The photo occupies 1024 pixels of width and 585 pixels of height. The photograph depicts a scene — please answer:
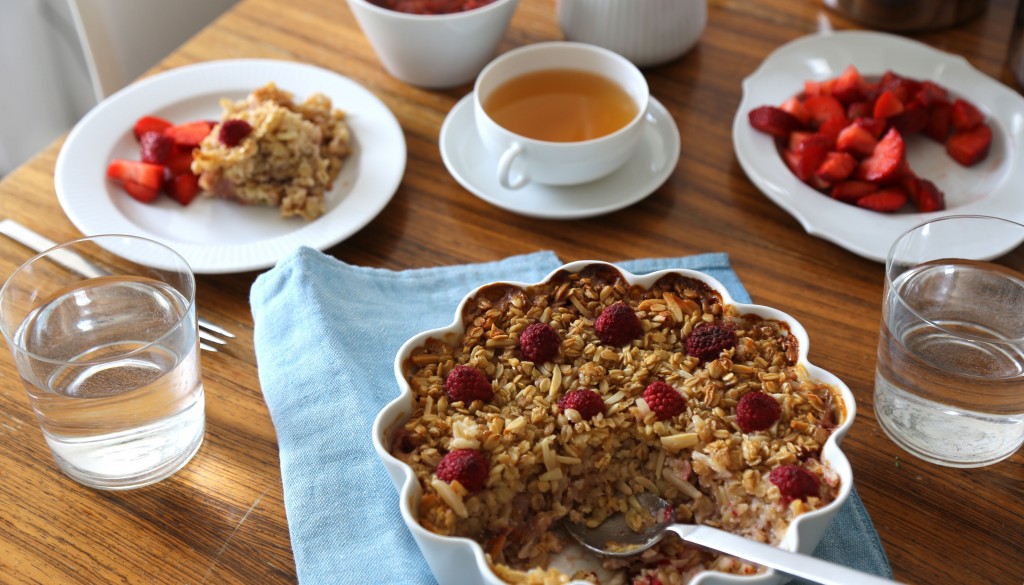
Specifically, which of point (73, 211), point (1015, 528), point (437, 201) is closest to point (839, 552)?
point (1015, 528)

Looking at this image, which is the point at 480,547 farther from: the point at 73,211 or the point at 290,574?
the point at 73,211

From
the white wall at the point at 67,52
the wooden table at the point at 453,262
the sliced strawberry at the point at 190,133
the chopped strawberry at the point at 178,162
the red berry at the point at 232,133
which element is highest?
the red berry at the point at 232,133

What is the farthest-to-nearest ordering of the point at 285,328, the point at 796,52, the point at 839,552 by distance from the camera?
the point at 796,52, the point at 285,328, the point at 839,552

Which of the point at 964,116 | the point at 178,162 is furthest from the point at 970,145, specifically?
the point at 178,162

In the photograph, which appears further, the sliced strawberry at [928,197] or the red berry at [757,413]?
the sliced strawberry at [928,197]

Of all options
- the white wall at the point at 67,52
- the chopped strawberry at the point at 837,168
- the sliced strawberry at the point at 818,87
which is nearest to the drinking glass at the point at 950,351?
the chopped strawberry at the point at 837,168

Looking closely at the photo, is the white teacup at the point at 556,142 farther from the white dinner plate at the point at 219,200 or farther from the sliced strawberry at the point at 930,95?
the sliced strawberry at the point at 930,95

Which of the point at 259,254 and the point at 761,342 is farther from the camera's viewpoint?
the point at 259,254

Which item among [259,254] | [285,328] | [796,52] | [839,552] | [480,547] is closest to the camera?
[480,547]
